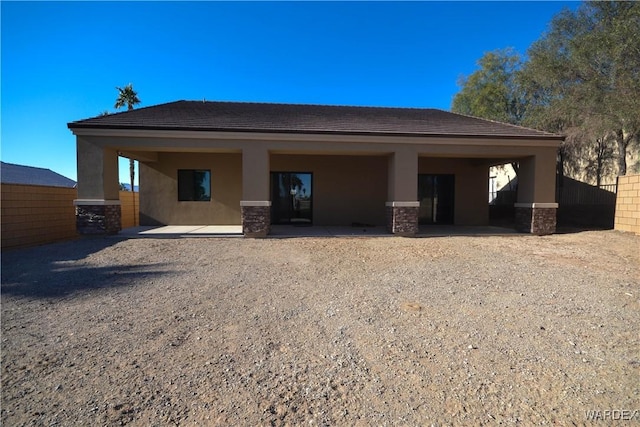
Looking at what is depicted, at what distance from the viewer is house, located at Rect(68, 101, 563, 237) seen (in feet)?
34.3

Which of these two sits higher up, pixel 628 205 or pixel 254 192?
pixel 254 192

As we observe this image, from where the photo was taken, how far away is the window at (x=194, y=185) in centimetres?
1388

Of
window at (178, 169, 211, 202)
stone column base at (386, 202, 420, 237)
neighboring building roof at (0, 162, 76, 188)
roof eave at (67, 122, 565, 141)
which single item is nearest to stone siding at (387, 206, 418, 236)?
stone column base at (386, 202, 420, 237)

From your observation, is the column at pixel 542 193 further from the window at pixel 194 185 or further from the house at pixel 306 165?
the window at pixel 194 185

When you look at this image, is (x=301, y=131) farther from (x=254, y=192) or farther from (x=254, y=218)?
(x=254, y=218)

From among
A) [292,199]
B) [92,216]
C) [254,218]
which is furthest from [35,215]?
[292,199]

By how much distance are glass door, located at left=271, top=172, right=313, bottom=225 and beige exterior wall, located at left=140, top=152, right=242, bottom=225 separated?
5.34 ft

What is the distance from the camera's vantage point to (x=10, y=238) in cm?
895

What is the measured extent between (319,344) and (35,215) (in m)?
10.8

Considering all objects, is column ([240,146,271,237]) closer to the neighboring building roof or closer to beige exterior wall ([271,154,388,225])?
beige exterior wall ([271,154,388,225])

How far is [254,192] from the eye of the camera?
10.6m

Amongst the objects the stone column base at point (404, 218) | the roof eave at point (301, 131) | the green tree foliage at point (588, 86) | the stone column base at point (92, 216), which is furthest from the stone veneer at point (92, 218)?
the green tree foliage at point (588, 86)

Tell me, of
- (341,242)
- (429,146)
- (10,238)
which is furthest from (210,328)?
(429,146)

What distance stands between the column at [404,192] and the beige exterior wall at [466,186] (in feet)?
12.3
